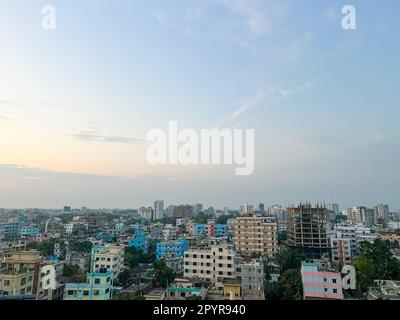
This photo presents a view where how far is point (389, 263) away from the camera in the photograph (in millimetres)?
5480

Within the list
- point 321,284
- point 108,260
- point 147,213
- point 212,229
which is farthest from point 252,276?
point 147,213

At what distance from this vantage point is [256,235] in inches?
340

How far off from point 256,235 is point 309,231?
2247 mm

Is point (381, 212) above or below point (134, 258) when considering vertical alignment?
above

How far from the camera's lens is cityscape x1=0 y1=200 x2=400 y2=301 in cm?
405

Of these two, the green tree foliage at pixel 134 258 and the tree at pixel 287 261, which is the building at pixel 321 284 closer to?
the tree at pixel 287 261

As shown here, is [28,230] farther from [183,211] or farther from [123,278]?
[123,278]

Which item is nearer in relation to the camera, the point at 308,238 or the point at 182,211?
the point at 308,238
